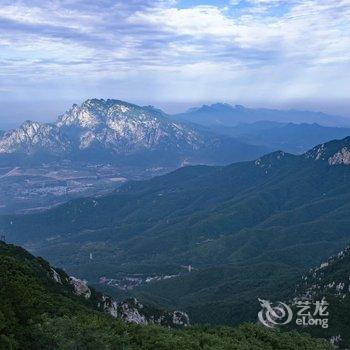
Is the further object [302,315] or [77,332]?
[302,315]

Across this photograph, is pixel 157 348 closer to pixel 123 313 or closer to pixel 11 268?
pixel 11 268

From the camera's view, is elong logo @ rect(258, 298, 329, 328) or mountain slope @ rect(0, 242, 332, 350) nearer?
mountain slope @ rect(0, 242, 332, 350)

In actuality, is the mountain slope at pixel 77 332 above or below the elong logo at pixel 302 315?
above

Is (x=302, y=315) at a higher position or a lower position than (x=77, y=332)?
lower

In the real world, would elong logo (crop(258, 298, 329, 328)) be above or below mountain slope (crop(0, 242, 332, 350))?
below

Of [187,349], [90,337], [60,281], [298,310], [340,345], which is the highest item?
[90,337]

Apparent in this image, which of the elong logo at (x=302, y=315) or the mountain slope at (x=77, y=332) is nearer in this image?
the mountain slope at (x=77, y=332)

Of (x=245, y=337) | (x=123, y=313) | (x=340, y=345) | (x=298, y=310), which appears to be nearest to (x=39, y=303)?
(x=245, y=337)

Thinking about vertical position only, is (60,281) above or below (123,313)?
above
